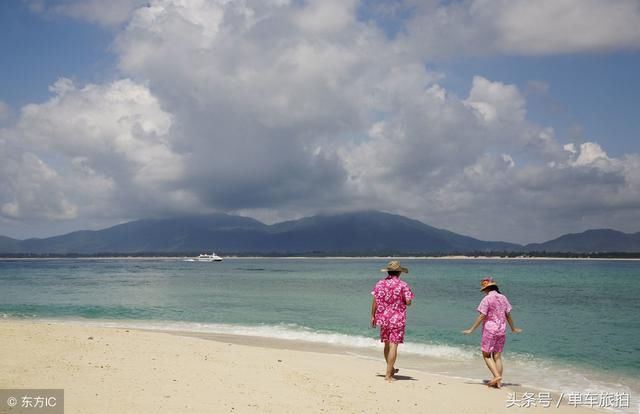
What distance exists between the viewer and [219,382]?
9992mm

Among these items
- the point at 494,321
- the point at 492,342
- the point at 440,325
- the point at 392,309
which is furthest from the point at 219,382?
the point at 440,325

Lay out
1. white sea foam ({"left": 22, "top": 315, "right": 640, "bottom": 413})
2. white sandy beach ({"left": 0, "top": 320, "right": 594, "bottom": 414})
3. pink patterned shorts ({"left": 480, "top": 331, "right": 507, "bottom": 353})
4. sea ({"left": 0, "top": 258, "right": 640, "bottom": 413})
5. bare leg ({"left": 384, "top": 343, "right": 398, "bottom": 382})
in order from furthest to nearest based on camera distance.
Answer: sea ({"left": 0, "top": 258, "right": 640, "bottom": 413}) < white sea foam ({"left": 22, "top": 315, "right": 640, "bottom": 413}) < bare leg ({"left": 384, "top": 343, "right": 398, "bottom": 382}) < pink patterned shorts ({"left": 480, "top": 331, "right": 507, "bottom": 353}) < white sandy beach ({"left": 0, "top": 320, "right": 594, "bottom": 414})

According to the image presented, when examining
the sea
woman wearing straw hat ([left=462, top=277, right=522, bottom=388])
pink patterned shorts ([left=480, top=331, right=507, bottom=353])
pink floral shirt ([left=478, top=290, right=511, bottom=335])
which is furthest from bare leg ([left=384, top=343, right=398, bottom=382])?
the sea

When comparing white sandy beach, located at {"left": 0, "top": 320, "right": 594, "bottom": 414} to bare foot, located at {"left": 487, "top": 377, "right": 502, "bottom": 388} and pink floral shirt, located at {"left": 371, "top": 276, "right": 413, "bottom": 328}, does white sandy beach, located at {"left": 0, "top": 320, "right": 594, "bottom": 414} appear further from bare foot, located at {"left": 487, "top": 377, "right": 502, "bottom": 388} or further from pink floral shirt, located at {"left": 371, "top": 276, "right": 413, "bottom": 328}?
pink floral shirt, located at {"left": 371, "top": 276, "right": 413, "bottom": 328}

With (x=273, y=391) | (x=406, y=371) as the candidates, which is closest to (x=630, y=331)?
(x=406, y=371)

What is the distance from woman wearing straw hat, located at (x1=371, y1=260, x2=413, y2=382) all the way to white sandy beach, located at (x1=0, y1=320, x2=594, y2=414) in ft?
2.43

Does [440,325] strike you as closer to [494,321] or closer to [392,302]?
[494,321]

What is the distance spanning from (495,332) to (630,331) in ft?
50.2

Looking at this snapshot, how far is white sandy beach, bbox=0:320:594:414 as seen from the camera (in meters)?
8.55

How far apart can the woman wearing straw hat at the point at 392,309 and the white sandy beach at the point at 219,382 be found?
2.43 ft

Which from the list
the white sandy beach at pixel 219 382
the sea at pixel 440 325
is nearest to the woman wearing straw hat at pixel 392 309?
the white sandy beach at pixel 219 382

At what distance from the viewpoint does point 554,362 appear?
51.0 ft

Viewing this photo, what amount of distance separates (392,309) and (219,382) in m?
3.82

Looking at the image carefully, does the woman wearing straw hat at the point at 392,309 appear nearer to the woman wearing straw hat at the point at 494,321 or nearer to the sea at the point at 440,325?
the woman wearing straw hat at the point at 494,321
